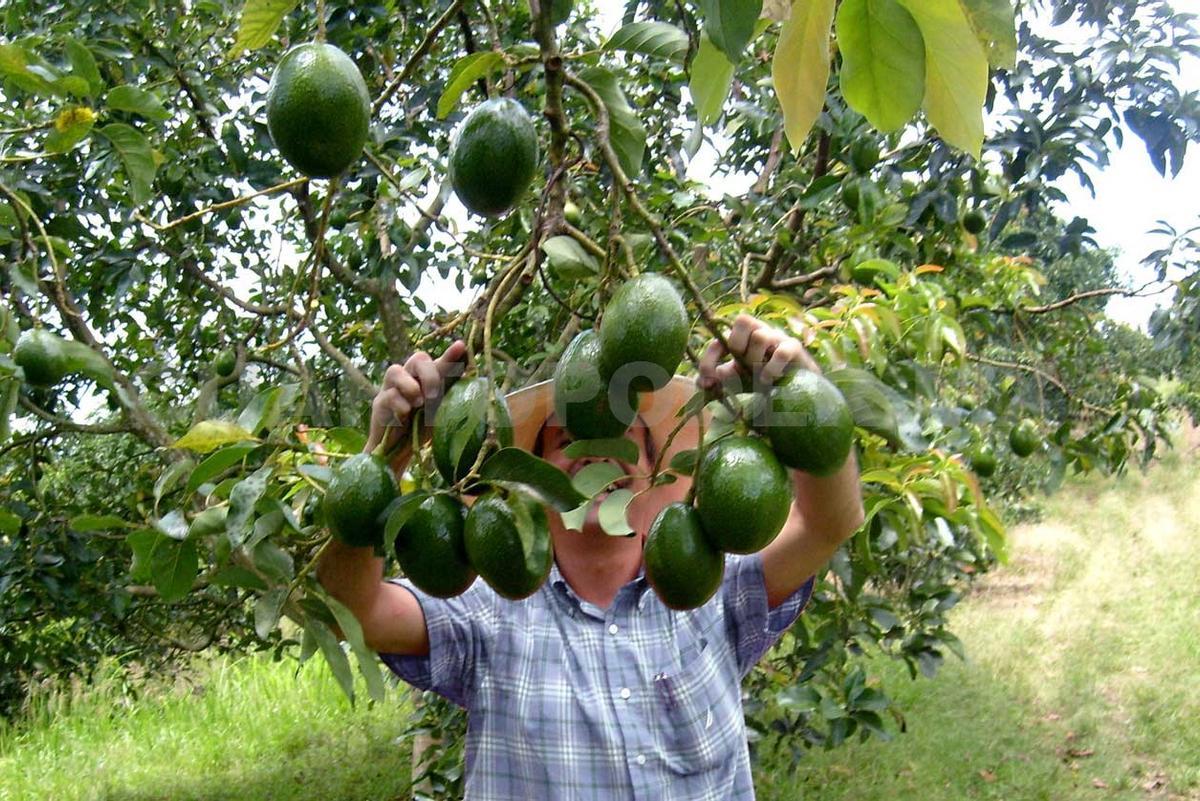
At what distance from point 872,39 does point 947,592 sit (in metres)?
2.54

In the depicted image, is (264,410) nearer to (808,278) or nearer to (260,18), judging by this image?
(260,18)

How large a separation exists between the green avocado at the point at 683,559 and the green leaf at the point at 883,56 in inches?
13.6

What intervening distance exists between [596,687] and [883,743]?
13.2 feet

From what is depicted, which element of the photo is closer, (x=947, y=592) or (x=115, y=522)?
(x=115, y=522)

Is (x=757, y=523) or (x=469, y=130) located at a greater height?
(x=469, y=130)

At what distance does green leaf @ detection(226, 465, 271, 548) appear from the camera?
40.8 inches

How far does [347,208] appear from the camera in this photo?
2705 millimetres

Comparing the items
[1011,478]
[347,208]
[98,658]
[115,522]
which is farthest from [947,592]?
[1011,478]

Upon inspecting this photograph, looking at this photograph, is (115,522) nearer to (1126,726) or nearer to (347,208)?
(347,208)

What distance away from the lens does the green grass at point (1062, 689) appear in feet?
15.0

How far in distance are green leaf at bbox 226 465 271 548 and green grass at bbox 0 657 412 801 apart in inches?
Result: 136

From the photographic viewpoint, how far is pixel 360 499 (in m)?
0.80

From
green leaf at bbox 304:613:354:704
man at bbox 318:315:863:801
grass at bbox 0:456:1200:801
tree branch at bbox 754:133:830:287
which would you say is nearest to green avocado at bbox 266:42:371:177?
green leaf at bbox 304:613:354:704

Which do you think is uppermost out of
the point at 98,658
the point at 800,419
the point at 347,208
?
the point at 347,208
